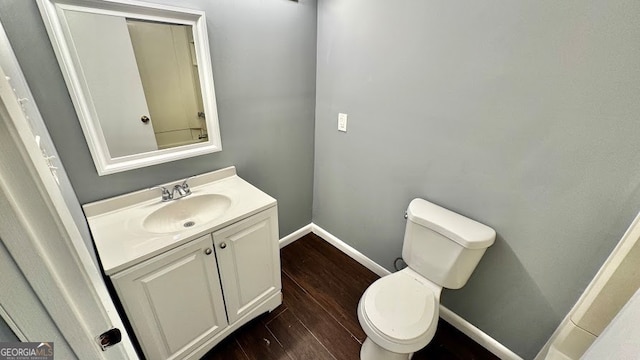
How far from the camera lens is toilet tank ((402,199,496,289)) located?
1.14m

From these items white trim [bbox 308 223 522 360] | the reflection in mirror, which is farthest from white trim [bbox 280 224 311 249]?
the reflection in mirror

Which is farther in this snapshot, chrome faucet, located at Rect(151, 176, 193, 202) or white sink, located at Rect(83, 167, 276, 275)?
chrome faucet, located at Rect(151, 176, 193, 202)

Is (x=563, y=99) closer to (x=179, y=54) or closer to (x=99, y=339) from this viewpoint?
(x=99, y=339)

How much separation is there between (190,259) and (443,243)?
1194 millimetres

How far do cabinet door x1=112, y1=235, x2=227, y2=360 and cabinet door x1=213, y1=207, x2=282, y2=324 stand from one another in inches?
2.1

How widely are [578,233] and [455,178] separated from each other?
0.50 meters

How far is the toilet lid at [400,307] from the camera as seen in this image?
1.07 m

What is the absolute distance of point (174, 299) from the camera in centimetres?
106

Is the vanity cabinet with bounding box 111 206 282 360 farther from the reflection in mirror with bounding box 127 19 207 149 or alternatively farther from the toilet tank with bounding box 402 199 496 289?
the toilet tank with bounding box 402 199 496 289

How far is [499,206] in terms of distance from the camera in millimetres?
1160

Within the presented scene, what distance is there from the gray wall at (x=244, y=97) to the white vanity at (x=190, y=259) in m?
0.11

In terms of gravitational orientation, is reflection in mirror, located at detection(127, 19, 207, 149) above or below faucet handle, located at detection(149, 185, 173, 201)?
above

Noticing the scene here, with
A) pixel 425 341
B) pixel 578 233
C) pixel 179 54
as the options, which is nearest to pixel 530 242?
pixel 578 233

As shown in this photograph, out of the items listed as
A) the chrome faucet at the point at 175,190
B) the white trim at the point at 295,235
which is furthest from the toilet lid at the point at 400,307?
the chrome faucet at the point at 175,190
